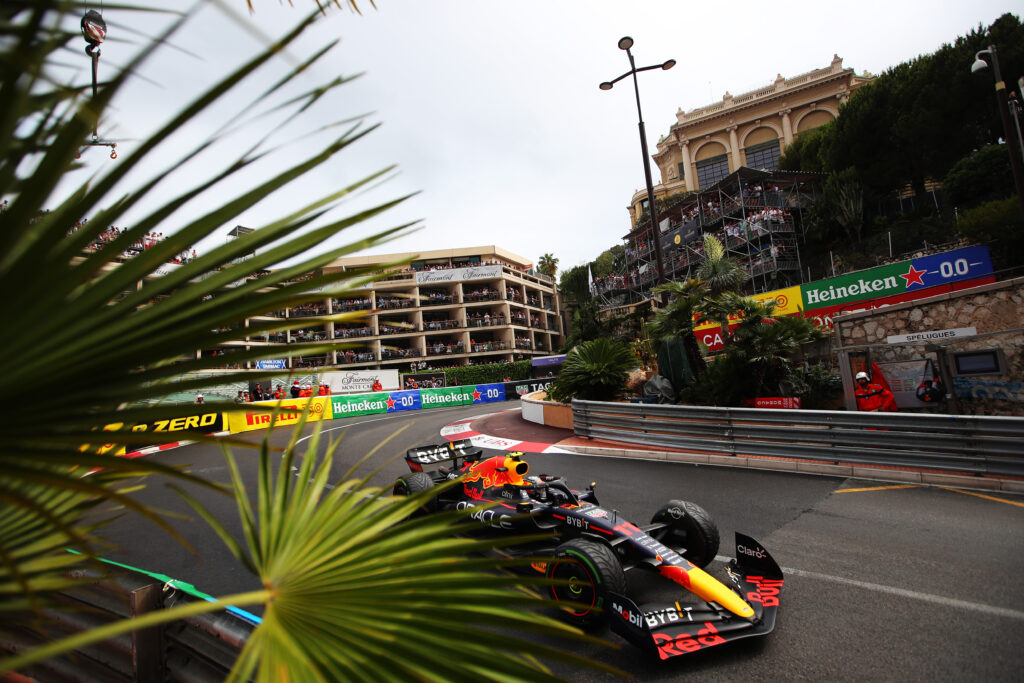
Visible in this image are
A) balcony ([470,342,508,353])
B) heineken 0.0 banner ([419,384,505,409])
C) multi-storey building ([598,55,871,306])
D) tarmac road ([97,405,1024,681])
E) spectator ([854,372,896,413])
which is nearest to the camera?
tarmac road ([97,405,1024,681])

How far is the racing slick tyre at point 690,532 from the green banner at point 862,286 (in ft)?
43.2

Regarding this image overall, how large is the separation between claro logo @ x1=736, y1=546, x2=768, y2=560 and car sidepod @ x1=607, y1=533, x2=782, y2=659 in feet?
0.71

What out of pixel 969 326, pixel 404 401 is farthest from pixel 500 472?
pixel 404 401

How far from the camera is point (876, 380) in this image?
8.87 m

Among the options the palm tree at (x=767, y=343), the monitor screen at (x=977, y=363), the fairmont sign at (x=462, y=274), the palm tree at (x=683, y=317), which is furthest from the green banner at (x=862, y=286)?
the fairmont sign at (x=462, y=274)

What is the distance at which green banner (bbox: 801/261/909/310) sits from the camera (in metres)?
13.9

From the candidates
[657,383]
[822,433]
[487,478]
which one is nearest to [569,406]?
[657,383]

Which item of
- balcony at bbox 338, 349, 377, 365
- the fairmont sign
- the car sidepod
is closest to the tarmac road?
the car sidepod

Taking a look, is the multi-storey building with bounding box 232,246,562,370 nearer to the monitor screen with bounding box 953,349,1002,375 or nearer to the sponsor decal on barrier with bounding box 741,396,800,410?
the sponsor decal on barrier with bounding box 741,396,800,410

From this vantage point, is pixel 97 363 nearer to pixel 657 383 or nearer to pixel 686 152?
pixel 657 383

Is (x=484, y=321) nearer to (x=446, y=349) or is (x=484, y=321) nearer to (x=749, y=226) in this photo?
(x=446, y=349)

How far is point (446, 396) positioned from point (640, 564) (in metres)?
24.5

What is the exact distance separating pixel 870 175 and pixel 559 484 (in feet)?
112

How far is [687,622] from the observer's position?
3.24 meters
